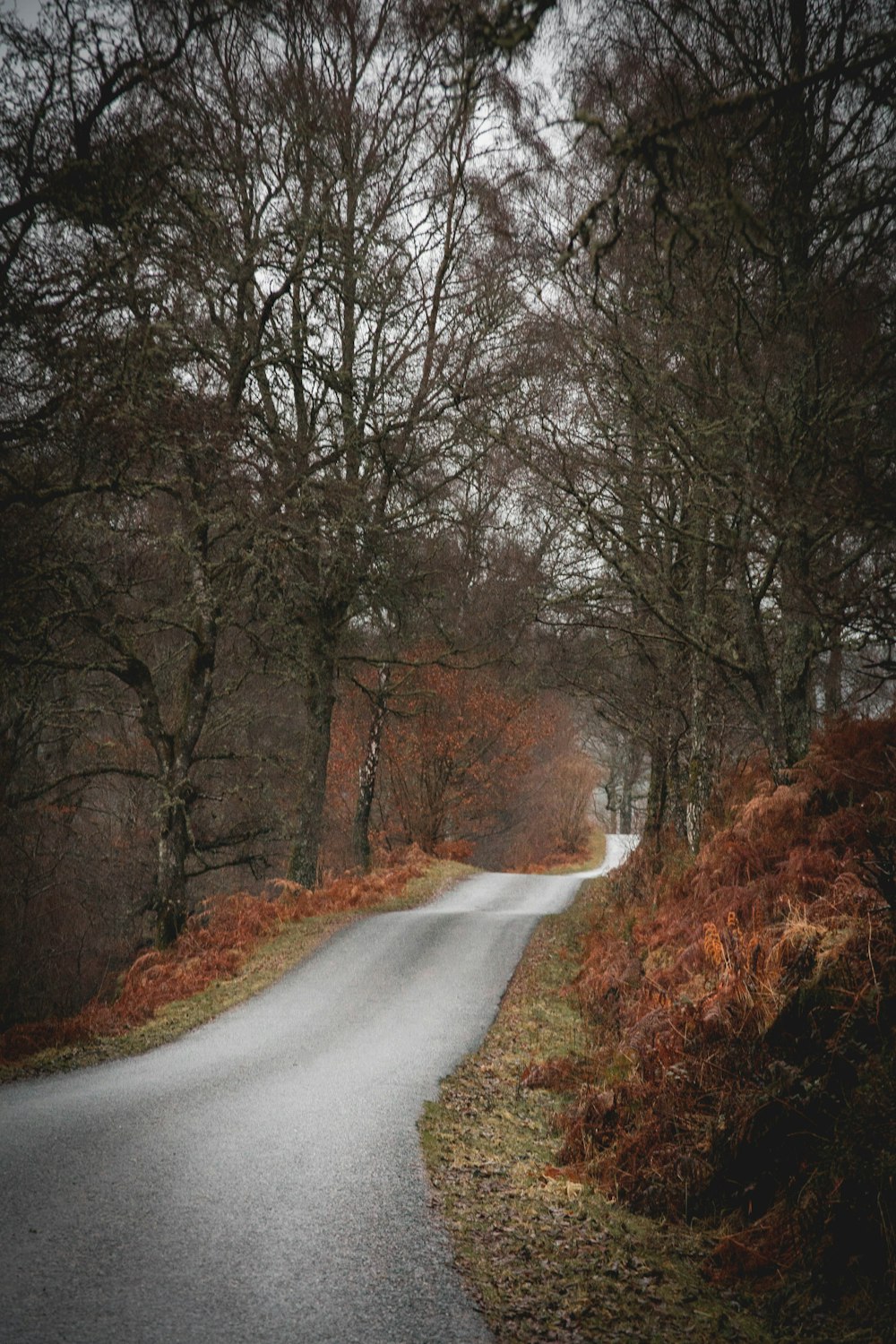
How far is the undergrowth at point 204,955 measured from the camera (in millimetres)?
8328

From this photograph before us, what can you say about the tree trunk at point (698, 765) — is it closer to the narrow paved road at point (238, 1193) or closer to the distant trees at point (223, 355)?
the narrow paved road at point (238, 1193)

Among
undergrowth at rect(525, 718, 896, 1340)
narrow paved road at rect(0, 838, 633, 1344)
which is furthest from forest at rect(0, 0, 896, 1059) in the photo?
narrow paved road at rect(0, 838, 633, 1344)

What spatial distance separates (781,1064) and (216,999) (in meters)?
7.18

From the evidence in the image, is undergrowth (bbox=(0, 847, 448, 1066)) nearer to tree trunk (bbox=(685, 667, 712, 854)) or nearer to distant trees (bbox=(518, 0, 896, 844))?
tree trunk (bbox=(685, 667, 712, 854))

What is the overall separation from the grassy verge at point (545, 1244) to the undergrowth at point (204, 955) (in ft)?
13.0

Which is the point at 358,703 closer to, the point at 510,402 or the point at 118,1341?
the point at 510,402

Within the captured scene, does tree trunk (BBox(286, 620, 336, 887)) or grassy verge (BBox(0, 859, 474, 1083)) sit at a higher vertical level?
tree trunk (BBox(286, 620, 336, 887))

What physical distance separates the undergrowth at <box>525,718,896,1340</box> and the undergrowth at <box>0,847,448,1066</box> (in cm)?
456

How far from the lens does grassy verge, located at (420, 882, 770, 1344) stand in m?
3.80

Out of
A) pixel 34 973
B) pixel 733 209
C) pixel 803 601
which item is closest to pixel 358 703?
pixel 34 973

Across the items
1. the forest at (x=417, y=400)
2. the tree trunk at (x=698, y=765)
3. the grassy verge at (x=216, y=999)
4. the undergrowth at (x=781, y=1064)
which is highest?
the forest at (x=417, y=400)

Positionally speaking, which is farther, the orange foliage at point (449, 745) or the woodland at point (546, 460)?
the orange foliage at point (449, 745)

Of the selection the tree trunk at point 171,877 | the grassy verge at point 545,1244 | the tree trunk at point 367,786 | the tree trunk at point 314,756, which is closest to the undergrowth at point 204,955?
the tree trunk at point 171,877

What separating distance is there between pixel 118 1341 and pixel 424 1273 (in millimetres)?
1469
